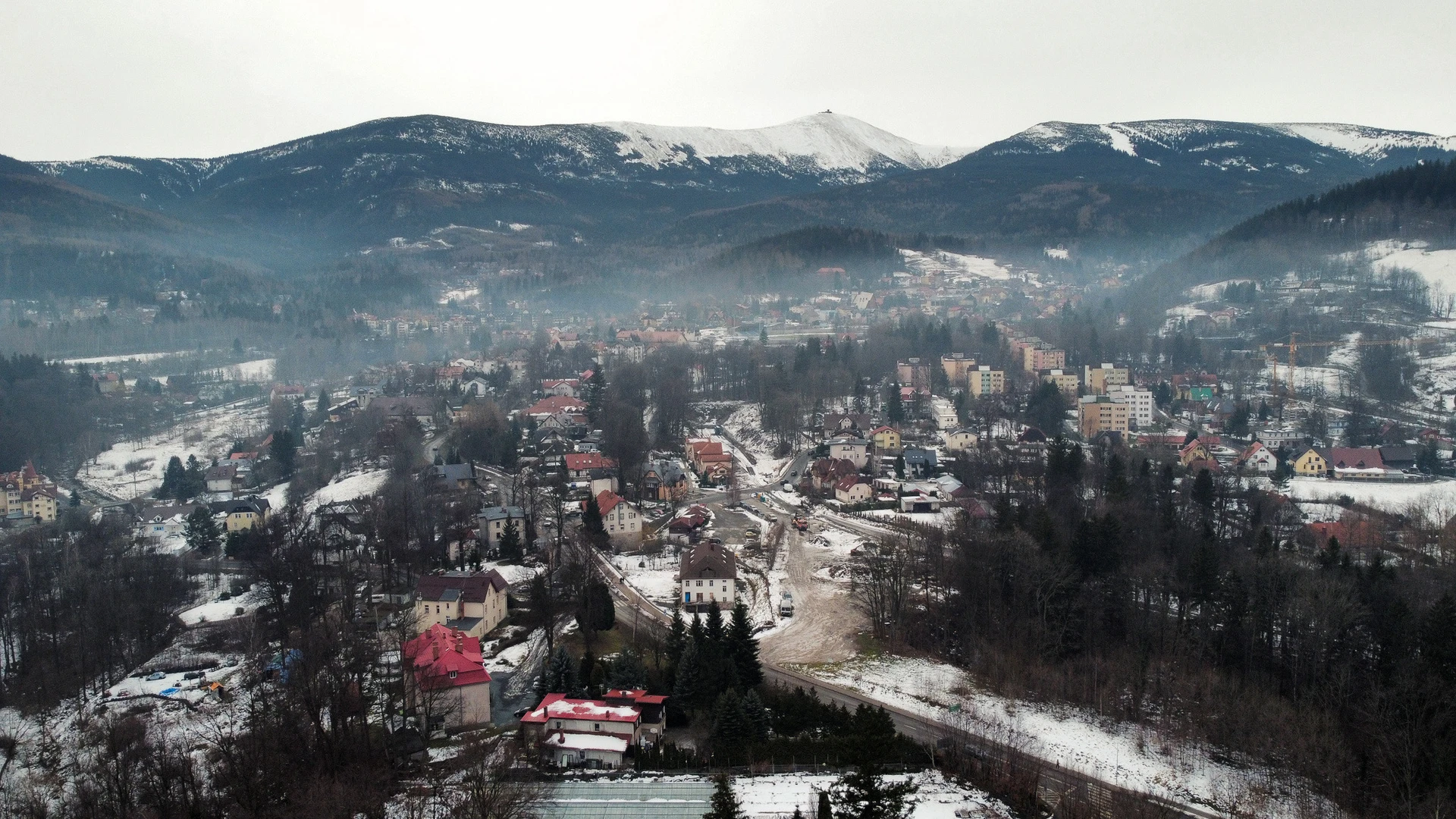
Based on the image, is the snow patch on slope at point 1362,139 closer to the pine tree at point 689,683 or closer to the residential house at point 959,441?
the residential house at point 959,441

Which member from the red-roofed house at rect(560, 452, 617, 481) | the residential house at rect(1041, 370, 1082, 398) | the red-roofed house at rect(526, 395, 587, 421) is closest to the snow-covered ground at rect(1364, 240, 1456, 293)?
the residential house at rect(1041, 370, 1082, 398)

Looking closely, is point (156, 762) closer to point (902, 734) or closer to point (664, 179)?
point (902, 734)

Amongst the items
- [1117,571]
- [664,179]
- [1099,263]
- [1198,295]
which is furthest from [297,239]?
[1117,571]

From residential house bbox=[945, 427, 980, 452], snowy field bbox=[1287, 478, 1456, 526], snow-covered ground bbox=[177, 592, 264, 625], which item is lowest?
snow-covered ground bbox=[177, 592, 264, 625]

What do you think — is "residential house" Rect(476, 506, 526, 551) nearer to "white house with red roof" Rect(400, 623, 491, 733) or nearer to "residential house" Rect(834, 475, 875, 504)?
"white house with red roof" Rect(400, 623, 491, 733)

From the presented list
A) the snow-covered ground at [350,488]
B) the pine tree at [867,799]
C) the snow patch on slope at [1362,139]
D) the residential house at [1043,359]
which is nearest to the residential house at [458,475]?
the snow-covered ground at [350,488]

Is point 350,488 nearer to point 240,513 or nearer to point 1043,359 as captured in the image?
point 240,513
